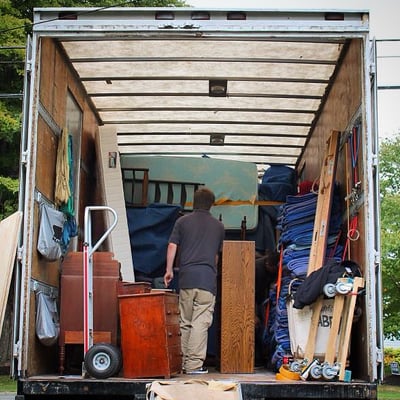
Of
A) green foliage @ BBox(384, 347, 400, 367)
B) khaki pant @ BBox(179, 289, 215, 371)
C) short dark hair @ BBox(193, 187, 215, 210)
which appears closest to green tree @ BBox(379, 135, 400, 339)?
green foliage @ BBox(384, 347, 400, 367)

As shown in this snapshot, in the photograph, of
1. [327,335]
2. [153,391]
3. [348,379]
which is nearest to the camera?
[153,391]

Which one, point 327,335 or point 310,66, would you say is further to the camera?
point 310,66

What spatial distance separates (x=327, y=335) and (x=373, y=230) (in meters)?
0.99

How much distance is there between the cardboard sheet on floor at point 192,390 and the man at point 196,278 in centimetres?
122

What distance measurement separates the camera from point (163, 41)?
7.02 meters

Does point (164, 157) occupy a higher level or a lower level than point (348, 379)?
higher

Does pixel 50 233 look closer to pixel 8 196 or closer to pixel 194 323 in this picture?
pixel 194 323

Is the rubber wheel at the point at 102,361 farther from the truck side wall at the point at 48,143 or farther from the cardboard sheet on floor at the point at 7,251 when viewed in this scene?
the cardboard sheet on floor at the point at 7,251

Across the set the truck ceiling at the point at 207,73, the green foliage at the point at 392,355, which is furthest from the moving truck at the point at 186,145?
the green foliage at the point at 392,355

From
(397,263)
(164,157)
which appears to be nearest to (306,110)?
(164,157)

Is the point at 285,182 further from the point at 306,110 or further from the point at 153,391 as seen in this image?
the point at 153,391

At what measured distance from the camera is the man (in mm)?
6605

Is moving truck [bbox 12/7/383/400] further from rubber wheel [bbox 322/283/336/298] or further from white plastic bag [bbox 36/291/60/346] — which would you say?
rubber wheel [bbox 322/283/336/298]

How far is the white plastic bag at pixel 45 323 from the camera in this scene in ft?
20.1
